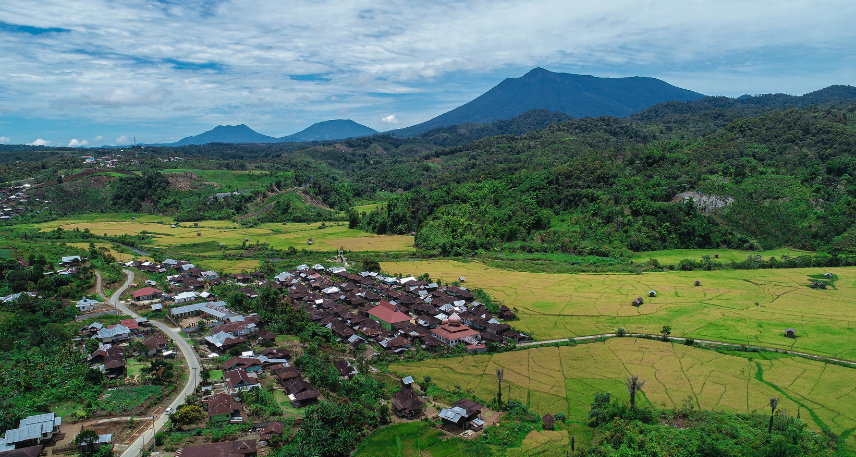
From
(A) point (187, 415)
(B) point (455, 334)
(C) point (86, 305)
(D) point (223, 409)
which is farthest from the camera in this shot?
(C) point (86, 305)

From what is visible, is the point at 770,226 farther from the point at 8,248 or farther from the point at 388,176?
the point at 388,176

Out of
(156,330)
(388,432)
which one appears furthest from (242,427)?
(156,330)

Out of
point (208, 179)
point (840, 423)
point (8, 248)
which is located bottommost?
point (840, 423)

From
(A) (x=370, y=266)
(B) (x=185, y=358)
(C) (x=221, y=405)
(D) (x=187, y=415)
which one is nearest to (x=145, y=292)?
(B) (x=185, y=358)

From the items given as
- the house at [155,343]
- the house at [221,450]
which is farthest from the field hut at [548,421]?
the house at [155,343]

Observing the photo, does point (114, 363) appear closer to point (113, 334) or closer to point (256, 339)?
point (113, 334)

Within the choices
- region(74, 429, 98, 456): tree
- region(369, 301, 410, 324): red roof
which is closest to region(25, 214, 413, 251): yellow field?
region(369, 301, 410, 324): red roof

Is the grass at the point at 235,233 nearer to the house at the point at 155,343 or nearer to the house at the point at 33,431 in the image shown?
the house at the point at 155,343
